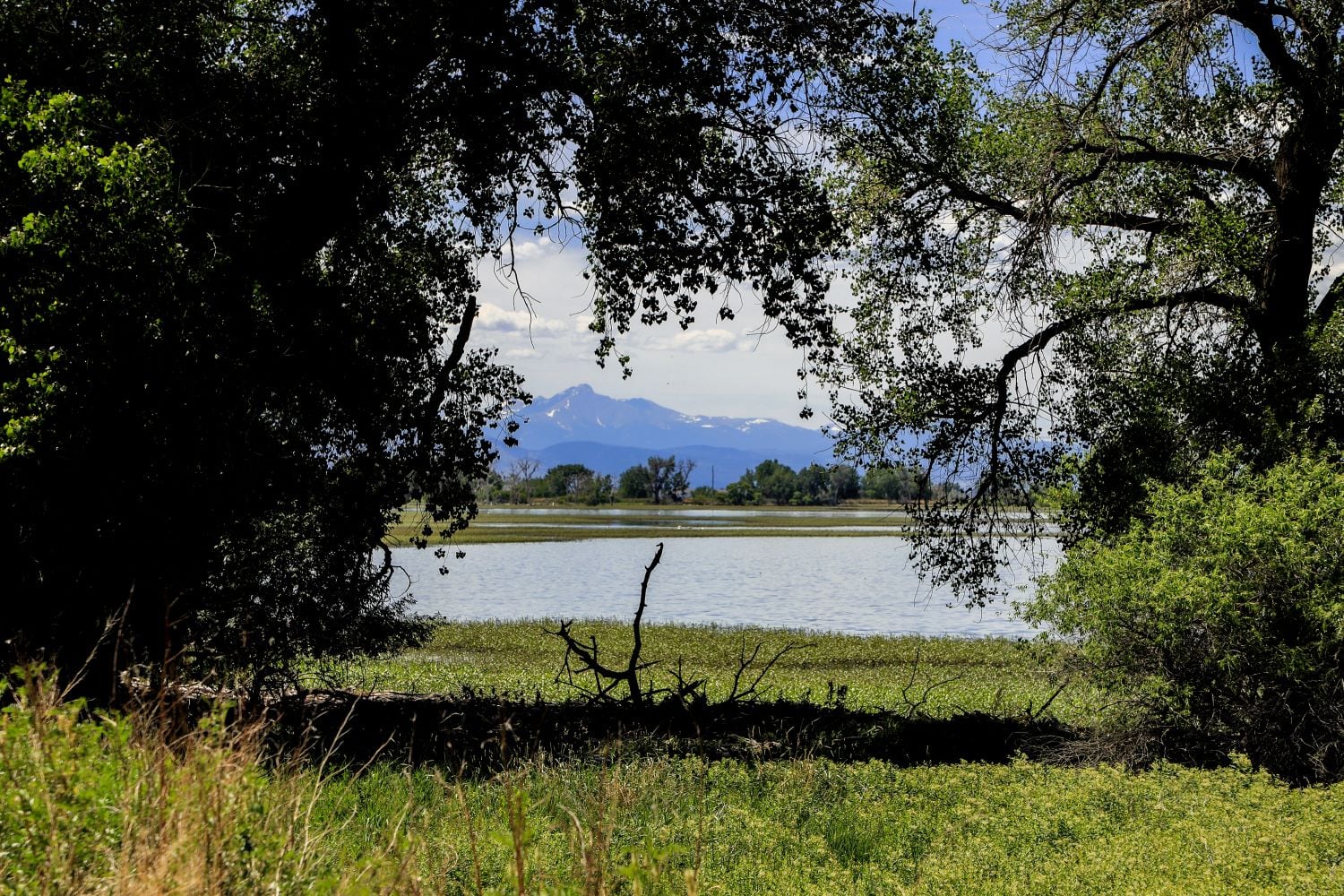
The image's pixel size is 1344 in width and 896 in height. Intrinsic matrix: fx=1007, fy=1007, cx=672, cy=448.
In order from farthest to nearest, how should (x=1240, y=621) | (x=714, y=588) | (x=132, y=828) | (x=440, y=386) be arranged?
(x=714, y=588)
(x=440, y=386)
(x=1240, y=621)
(x=132, y=828)

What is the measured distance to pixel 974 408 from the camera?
54.5ft

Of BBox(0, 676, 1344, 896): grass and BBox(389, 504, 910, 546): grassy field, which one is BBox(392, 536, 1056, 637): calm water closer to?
BBox(389, 504, 910, 546): grassy field

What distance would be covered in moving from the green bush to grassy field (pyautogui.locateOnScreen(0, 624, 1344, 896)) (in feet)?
3.33

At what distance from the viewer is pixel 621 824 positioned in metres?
7.50

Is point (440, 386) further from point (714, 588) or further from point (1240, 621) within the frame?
point (714, 588)

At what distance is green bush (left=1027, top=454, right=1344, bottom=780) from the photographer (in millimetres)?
10258

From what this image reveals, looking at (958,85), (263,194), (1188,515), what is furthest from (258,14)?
(1188,515)

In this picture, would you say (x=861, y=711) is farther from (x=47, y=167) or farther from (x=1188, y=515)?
(x=47, y=167)

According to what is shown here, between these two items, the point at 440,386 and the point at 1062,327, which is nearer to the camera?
the point at 440,386

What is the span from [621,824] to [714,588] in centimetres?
4050

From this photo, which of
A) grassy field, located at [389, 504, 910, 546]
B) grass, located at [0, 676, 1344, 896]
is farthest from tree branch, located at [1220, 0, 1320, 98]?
grassy field, located at [389, 504, 910, 546]

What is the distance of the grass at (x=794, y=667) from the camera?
16203 mm

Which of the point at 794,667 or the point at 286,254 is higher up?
the point at 286,254

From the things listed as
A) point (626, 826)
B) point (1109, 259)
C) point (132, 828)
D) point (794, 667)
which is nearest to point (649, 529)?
point (794, 667)
